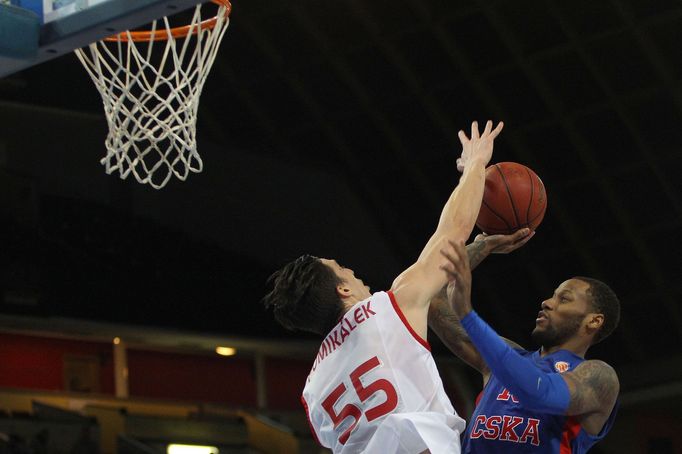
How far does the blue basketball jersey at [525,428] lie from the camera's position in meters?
4.03

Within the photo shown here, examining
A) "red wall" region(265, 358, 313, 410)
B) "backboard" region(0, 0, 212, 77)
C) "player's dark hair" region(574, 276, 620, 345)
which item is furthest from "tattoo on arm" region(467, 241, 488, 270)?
"red wall" region(265, 358, 313, 410)

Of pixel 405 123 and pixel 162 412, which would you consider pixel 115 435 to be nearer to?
pixel 162 412

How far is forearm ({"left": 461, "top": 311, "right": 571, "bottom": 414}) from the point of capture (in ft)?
12.2

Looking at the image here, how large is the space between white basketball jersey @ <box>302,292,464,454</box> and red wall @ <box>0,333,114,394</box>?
8340mm

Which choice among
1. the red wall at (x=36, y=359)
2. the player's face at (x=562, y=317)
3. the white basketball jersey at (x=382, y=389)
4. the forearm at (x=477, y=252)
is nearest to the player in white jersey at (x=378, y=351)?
the white basketball jersey at (x=382, y=389)

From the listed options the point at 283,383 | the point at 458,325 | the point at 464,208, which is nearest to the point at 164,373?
the point at 283,383

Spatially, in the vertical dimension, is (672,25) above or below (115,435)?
above

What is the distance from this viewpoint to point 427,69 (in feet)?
38.8

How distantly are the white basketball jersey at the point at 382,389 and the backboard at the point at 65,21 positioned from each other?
1.69 m

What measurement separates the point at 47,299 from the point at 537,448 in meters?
7.48

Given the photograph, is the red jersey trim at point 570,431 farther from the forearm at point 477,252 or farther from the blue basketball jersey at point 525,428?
the forearm at point 477,252

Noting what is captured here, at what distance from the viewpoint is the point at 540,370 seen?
385 centimetres

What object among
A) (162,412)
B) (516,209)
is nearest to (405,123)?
(162,412)

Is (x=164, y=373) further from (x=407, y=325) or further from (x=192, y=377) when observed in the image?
(x=407, y=325)
